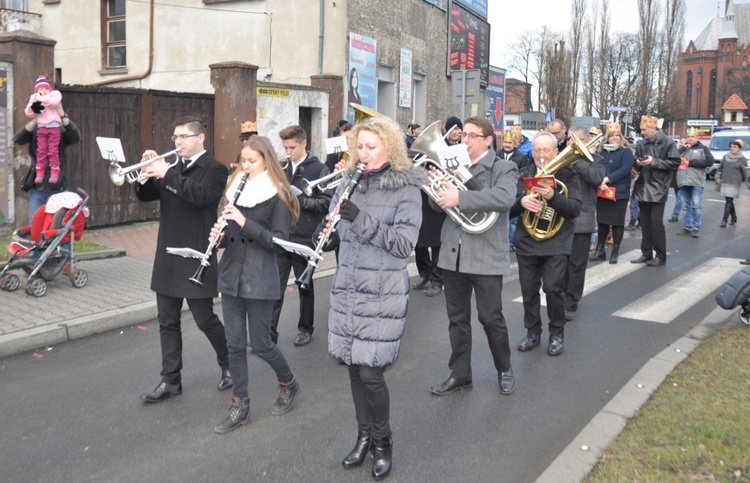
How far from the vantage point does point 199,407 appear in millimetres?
4918

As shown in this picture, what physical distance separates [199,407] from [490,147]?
2.69 meters

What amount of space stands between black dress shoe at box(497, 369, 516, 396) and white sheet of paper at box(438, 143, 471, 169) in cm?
163

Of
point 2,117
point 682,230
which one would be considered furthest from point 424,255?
point 682,230

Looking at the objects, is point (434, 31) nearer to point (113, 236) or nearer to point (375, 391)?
point (113, 236)

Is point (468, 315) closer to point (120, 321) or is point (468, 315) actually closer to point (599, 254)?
point (120, 321)

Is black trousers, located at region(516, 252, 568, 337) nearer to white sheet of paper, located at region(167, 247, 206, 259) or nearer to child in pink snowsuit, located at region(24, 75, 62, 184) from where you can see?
white sheet of paper, located at region(167, 247, 206, 259)

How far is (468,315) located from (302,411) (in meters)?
1.33

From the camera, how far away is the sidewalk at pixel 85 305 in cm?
632

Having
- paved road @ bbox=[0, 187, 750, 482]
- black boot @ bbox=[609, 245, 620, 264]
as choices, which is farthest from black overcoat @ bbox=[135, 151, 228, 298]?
black boot @ bbox=[609, 245, 620, 264]

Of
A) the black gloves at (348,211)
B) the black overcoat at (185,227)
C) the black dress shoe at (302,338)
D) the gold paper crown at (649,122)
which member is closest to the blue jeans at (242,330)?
the black overcoat at (185,227)

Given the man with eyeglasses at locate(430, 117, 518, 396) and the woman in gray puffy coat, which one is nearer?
the woman in gray puffy coat

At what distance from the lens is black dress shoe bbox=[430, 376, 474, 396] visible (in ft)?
17.0

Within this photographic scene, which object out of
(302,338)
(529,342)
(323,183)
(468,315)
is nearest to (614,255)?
(529,342)

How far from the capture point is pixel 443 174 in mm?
4504
